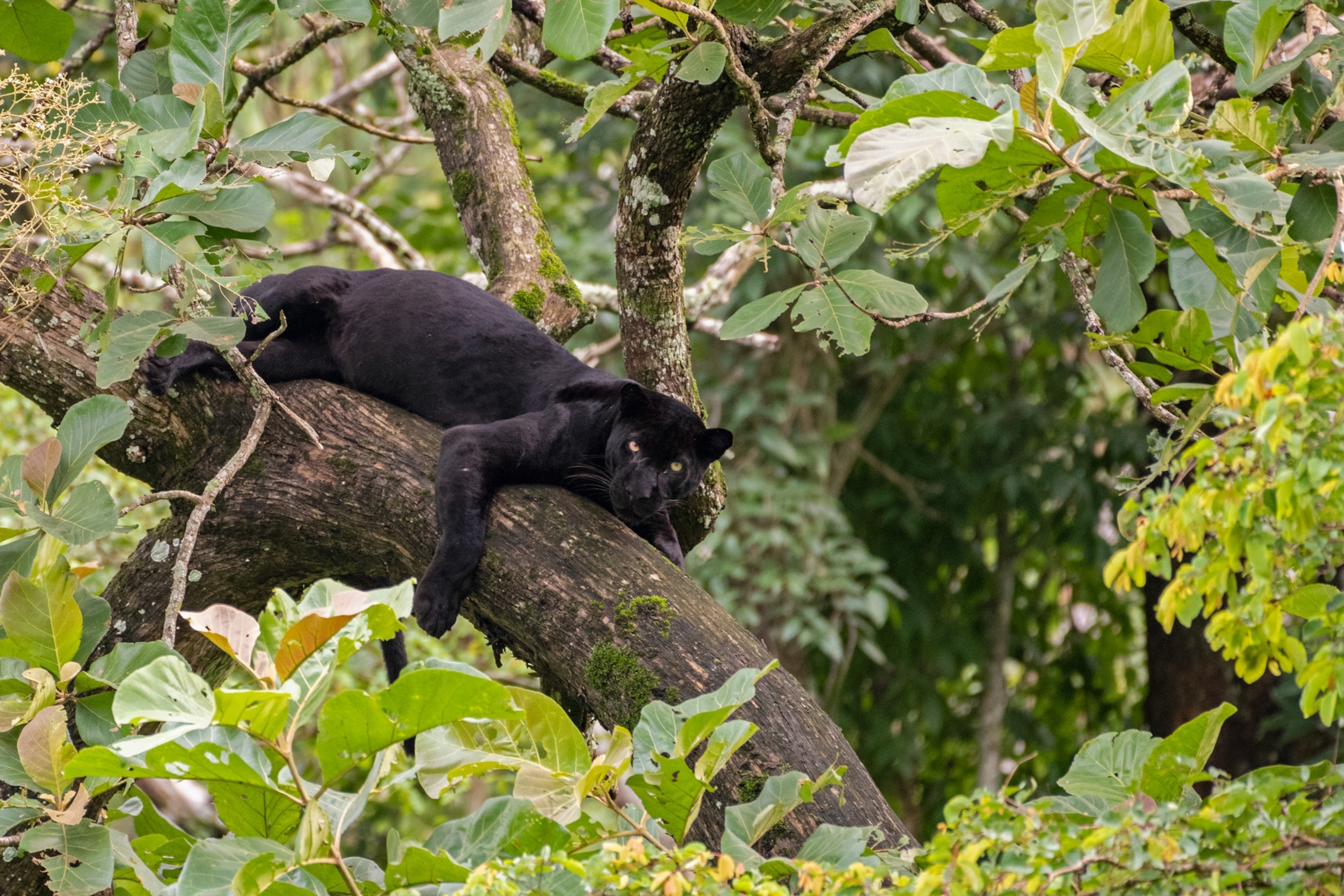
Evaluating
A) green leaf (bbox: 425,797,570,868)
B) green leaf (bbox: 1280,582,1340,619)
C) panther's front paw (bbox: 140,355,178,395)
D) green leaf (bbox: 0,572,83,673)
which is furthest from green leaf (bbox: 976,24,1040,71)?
panther's front paw (bbox: 140,355,178,395)

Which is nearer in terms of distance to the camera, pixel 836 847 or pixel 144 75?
pixel 836 847

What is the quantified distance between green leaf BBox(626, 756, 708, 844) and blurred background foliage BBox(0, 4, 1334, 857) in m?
3.70

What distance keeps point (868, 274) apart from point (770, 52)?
0.67 m

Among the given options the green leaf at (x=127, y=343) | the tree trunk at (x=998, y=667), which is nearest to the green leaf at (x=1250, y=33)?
A: the green leaf at (x=127, y=343)

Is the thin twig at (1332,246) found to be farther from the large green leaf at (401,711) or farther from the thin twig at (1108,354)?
the large green leaf at (401,711)

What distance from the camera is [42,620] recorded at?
5.70 feet

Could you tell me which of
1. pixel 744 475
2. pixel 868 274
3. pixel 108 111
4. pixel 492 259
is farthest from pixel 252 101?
pixel 868 274

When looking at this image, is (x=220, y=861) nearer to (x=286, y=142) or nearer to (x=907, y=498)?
(x=286, y=142)

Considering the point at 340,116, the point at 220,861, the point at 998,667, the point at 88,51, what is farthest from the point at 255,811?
the point at 998,667

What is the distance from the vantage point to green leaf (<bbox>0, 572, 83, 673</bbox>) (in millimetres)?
1720

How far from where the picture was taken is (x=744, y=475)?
569 centimetres

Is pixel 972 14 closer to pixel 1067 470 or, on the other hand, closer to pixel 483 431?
pixel 483 431

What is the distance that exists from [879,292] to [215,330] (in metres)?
1.16

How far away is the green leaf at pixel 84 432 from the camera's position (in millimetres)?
1868
